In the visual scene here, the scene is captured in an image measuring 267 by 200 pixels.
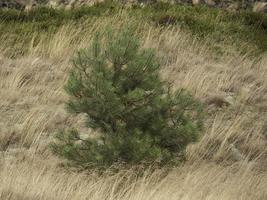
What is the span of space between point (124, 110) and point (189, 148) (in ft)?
4.59

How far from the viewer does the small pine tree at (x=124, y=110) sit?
6.72 metres

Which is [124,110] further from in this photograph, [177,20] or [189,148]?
[177,20]

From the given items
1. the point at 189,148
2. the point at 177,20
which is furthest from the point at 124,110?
the point at 177,20

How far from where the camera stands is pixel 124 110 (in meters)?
6.90

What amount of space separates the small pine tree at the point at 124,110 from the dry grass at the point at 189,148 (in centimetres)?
27

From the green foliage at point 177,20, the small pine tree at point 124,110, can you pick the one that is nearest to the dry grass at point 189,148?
the small pine tree at point 124,110

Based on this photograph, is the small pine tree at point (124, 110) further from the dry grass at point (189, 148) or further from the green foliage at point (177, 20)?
the green foliage at point (177, 20)

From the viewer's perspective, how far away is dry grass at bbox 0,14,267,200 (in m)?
5.95

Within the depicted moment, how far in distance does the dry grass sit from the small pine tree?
265 millimetres

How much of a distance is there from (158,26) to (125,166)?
613cm

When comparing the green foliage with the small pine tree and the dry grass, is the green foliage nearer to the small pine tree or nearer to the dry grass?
the dry grass

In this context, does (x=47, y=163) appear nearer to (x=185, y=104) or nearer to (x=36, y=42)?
(x=185, y=104)

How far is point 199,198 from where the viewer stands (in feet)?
19.3

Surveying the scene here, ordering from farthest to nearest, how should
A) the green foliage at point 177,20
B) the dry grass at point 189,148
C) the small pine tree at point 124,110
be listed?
the green foliage at point 177,20 < the small pine tree at point 124,110 < the dry grass at point 189,148
